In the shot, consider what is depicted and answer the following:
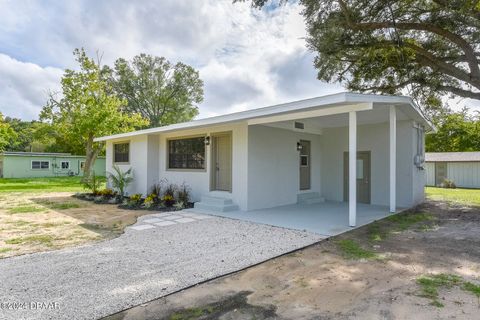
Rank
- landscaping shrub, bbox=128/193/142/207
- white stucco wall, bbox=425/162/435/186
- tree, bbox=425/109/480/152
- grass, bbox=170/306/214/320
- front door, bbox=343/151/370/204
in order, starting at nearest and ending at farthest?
grass, bbox=170/306/214/320 → landscaping shrub, bbox=128/193/142/207 → front door, bbox=343/151/370/204 → white stucco wall, bbox=425/162/435/186 → tree, bbox=425/109/480/152

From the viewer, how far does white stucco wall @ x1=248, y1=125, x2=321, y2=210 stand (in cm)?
863

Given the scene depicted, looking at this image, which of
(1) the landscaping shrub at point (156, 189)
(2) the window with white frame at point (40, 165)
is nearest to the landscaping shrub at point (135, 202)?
(1) the landscaping shrub at point (156, 189)

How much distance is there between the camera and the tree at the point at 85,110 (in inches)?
749

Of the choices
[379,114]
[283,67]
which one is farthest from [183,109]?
[379,114]

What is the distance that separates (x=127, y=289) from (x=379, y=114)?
7744 millimetres

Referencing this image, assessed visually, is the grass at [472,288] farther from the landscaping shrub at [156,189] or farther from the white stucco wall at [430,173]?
the white stucco wall at [430,173]

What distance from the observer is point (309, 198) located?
10.4m

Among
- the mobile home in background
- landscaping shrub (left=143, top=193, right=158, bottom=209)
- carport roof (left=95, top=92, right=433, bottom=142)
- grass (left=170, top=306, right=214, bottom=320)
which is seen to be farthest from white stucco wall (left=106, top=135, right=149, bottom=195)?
the mobile home in background

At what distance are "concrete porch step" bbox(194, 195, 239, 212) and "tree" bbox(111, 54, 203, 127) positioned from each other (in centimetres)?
2309

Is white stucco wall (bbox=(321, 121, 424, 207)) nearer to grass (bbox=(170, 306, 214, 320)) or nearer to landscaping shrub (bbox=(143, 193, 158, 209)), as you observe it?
landscaping shrub (bbox=(143, 193, 158, 209))

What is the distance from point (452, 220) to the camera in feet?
24.8

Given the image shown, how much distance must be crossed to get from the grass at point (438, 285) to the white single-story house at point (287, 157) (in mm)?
3879

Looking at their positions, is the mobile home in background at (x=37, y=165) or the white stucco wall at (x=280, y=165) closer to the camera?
the white stucco wall at (x=280, y=165)

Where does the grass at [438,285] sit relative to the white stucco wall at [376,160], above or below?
below
